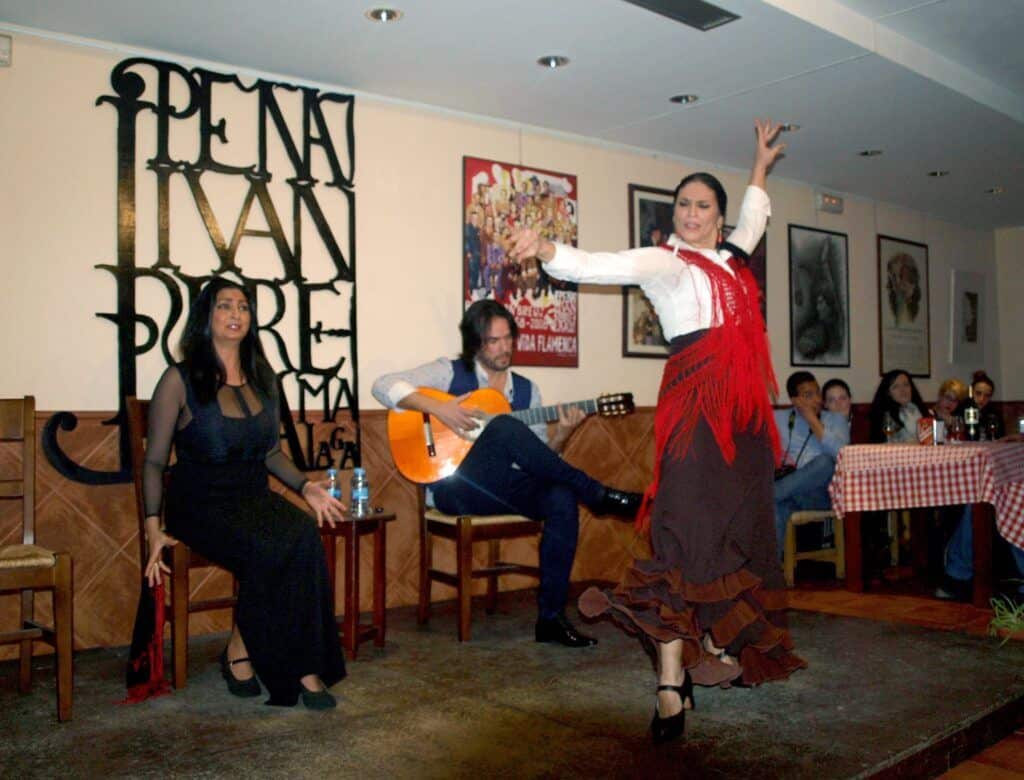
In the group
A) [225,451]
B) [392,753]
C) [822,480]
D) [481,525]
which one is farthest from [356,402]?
[822,480]

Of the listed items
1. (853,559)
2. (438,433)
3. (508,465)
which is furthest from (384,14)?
(853,559)

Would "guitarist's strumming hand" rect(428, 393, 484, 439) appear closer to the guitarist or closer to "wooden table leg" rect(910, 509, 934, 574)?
the guitarist

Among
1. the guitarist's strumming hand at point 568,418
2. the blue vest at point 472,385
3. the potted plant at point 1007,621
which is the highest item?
the blue vest at point 472,385

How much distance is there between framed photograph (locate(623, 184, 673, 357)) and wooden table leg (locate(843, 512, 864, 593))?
4.94 ft

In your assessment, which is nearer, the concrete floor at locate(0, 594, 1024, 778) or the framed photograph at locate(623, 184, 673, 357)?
the concrete floor at locate(0, 594, 1024, 778)

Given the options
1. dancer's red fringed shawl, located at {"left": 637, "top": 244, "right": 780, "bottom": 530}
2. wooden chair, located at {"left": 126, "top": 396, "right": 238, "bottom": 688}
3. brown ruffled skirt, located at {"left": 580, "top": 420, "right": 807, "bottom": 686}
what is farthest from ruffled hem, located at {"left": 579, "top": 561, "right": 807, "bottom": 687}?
wooden chair, located at {"left": 126, "top": 396, "right": 238, "bottom": 688}

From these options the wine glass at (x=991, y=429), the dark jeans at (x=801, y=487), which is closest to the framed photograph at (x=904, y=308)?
the wine glass at (x=991, y=429)

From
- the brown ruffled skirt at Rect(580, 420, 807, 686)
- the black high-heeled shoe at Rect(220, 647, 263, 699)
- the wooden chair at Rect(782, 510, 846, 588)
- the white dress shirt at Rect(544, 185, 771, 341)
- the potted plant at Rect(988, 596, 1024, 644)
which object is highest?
the white dress shirt at Rect(544, 185, 771, 341)

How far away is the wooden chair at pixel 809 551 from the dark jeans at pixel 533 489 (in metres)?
1.97

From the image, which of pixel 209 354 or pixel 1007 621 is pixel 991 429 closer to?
pixel 1007 621

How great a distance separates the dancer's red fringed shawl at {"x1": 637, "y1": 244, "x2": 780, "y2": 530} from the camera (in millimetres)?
2695

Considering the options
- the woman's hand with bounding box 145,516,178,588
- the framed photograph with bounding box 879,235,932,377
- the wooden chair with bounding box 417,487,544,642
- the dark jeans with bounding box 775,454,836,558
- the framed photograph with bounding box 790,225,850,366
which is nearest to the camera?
the woman's hand with bounding box 145,516,178,588

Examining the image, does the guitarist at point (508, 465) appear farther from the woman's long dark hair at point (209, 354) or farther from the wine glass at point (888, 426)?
the wine glass at point (888, 426)

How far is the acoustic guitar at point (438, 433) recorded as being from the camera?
4.18 m
